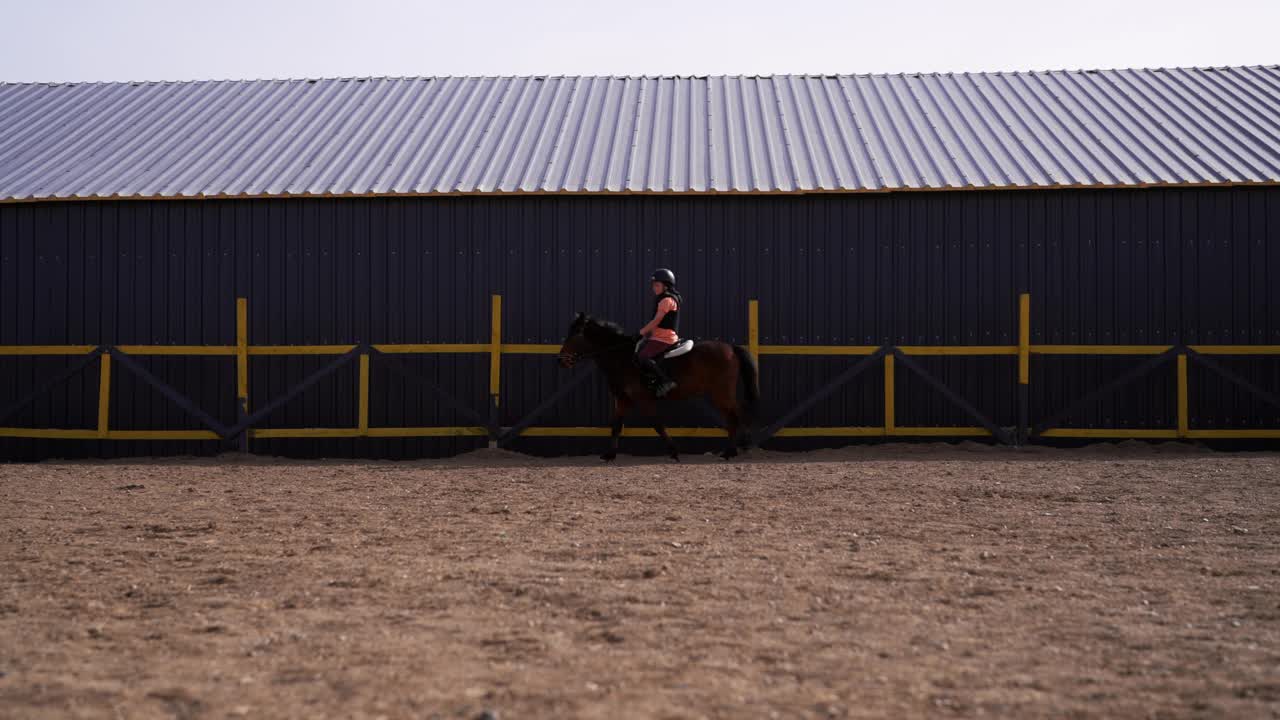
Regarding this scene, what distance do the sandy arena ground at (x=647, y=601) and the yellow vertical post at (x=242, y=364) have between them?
341 centimetres

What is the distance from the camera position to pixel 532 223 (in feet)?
46.9

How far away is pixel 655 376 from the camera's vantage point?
12.5 metres

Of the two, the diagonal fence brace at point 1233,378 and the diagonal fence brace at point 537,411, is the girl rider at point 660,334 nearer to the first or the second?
the diagonal fence brace at point 537,411

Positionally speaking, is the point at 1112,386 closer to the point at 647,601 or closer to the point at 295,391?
the point at 647,601

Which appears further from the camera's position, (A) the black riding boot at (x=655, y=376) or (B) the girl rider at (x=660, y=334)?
(A) the black riding boot at (x=655, y=376)

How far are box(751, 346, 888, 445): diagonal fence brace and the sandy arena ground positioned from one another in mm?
3116

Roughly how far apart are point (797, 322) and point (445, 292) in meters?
4.69

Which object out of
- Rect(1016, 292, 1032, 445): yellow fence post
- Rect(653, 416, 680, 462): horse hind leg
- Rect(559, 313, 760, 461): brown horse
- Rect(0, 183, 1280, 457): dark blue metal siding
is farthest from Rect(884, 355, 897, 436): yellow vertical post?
Rect(653, 416, 680, 462): horse hind leg

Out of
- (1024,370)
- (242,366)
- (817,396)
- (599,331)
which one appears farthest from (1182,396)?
(242,366)

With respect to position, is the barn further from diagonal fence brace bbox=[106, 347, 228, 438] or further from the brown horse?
the brown horse

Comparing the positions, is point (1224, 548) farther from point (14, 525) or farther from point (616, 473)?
point (14, 525)

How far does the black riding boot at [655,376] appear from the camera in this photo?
41.0 feet

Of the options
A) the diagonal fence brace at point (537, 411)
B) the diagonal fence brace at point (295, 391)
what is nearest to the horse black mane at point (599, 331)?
the diagonal fence brace at point (537, 411)

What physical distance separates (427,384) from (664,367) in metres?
3.12
